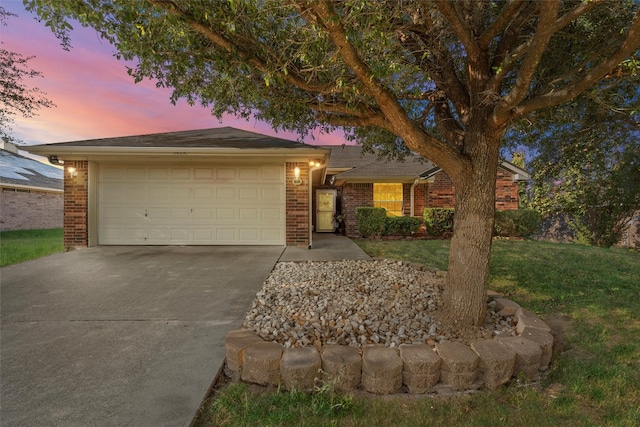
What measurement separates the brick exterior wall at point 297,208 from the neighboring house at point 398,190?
4132 mm

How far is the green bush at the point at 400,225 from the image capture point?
10680 mm

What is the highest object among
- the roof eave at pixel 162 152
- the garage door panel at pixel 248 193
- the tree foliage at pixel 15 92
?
the tree foliage at pixel 15 92

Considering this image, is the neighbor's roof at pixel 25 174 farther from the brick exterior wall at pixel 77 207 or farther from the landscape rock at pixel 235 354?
the landscape rock at pixel 235 354

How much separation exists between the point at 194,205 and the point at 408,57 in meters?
6.54

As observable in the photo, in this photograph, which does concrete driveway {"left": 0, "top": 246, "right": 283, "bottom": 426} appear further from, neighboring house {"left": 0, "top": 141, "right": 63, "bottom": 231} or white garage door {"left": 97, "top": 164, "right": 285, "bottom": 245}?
neighboring house {"left": 0, "top": 141, "right": 63, "bottom": 231}

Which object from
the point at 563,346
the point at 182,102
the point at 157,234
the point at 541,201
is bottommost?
the point at 563,346

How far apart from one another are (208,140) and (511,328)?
26.4 ft

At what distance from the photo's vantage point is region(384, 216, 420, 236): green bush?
1068 cm

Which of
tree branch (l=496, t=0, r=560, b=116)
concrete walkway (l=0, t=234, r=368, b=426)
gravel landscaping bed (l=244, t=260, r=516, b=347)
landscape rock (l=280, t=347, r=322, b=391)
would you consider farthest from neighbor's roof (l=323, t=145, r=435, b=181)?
landscape rock (l=280, t=347, r=322, b=391)

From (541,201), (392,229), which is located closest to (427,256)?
(392,229)

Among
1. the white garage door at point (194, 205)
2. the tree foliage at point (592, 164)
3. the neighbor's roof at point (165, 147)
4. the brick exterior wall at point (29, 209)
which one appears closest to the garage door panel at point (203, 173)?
the white garage door at point (194, 205)

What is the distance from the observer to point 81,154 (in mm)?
7371

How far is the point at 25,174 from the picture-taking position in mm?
17375

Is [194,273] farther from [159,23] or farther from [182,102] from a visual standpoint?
[159,23]
